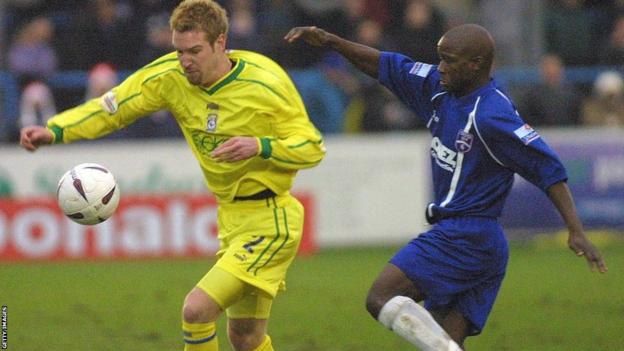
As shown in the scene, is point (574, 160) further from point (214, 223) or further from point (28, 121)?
point (28, 121)

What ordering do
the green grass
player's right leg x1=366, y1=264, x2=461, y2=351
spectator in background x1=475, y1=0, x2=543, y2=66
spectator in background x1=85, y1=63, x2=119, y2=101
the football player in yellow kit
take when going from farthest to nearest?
spectator in background x1=475, y1=0, x2=543, y2=66 < spectator in background x1=85, y1=63, x2=119, y2=101 < the green grass < the football player in yellow kit < player's right leg x1=366, y1=264, x2=461, y2=351

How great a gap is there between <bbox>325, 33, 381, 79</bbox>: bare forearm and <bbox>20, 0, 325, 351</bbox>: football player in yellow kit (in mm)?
416

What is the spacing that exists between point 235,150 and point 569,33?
1301 cm

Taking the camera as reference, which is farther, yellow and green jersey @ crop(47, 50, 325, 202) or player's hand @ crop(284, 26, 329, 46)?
player's hand @ crop(284, 26, 329, 46)

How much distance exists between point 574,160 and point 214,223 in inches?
203

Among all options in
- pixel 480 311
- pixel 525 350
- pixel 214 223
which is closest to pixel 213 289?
pixel 480 311

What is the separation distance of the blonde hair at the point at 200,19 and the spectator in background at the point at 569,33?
1231 cm

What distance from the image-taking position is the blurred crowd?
17484mm

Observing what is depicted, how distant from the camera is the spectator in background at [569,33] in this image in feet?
63.2

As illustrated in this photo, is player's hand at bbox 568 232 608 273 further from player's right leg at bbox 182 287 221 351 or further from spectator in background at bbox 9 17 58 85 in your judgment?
spectator in background at bbox 9 17 58 85

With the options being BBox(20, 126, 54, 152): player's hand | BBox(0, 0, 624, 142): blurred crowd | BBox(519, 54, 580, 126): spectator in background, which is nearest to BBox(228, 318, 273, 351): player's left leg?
BBox(20, 126, 54, 152): player's hand

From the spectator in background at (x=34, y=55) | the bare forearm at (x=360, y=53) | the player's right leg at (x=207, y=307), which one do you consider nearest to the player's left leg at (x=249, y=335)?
the player's right leg at (x=207, y=307)

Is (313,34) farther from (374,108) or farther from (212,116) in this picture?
(374,108)

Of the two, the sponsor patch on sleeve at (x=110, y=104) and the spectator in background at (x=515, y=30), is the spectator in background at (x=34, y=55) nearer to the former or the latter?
the spectator in background at (x=515, y=30)
